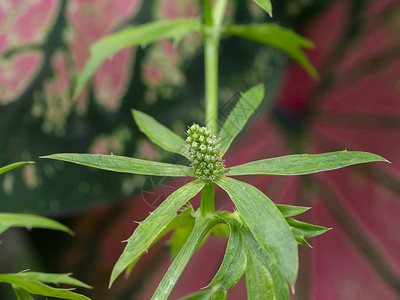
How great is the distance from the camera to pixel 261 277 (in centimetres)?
28

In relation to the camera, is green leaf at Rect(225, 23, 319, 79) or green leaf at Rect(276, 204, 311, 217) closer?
green leaf at Rect(276, 204, 311, 217)

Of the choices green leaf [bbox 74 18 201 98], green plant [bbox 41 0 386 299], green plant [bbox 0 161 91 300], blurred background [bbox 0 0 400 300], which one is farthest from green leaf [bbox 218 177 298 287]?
blurred background [bbox 0 0 400 300]

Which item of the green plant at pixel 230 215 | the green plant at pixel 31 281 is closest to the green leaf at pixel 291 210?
the green plant at pixel 230 215

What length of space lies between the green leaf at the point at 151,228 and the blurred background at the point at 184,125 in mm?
352

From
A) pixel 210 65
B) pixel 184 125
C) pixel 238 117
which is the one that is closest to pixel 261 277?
pixel 238 117

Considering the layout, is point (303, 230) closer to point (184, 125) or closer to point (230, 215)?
point (230, 215)

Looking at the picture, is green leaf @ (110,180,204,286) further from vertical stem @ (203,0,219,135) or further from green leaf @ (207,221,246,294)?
vertical stem @ (203,0,219,135)

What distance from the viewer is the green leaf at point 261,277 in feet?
0.88

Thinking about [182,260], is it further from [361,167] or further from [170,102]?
[361,167]

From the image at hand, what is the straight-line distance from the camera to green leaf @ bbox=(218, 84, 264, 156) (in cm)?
35

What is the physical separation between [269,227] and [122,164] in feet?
0.32

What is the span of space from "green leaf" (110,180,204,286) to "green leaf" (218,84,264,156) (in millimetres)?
55

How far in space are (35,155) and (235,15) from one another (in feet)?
1.20

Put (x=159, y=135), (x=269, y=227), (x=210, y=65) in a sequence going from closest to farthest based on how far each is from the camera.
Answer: (x=269, y=227) → (x=159, y=135) → (x=210, y=65)
